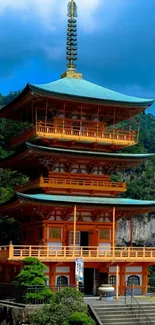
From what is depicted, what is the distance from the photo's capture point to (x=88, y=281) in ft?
122

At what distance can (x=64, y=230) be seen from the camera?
122 ft

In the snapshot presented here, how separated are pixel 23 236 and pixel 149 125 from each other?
113 metres

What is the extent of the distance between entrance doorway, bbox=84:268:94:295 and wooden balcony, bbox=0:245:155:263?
1.42 meters

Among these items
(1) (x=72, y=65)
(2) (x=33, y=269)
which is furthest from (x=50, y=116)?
(2) (x=33, y=269)

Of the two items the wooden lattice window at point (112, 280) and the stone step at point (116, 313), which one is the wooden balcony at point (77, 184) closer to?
the wooden lattice window at point (112, 280)

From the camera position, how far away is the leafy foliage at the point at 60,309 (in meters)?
27.1

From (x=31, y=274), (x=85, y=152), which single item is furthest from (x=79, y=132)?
(x=31, y=274)

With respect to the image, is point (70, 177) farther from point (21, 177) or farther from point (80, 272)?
point (21, 177)

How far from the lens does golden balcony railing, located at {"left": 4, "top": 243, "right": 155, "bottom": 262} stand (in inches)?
1313

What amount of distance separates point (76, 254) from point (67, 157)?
6163 millimetres

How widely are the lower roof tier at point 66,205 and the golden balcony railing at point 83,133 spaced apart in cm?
367

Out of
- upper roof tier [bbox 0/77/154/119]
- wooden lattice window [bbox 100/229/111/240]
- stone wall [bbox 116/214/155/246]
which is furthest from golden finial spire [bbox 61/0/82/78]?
stone wall [bbox 116/214/155/246]

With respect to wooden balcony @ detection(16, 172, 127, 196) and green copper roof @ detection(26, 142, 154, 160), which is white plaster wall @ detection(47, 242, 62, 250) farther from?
green copper roof @ detection(26, 142, 154, 160)

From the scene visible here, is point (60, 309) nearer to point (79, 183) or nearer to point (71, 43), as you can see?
point (79, 183)
